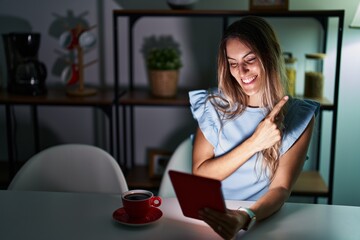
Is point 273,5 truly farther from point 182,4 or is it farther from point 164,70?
point 164,70

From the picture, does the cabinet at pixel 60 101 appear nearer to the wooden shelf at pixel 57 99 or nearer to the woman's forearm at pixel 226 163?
the wooden shelf at pixel 57 99

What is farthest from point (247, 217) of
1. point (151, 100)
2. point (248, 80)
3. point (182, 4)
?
point (182, 4)

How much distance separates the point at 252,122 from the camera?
5.65 feet

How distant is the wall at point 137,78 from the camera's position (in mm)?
2671

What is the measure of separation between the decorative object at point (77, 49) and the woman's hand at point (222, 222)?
5.09 ft

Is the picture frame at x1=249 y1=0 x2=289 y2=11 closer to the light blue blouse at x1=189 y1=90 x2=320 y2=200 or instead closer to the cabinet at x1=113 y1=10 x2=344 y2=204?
the cabinet at x1=113 y1=10 x2=344 y2=204

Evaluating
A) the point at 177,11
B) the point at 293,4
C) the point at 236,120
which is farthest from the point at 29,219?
the point at 293,4

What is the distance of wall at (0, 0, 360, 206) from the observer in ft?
8.76

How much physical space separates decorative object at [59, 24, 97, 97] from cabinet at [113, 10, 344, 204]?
155 mm

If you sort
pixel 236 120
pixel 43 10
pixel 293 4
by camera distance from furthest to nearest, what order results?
pixel 43 10 → pixel 293 4 → pixel 236 120

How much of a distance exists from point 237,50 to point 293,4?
3.81ft

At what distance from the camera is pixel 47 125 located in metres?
2.93

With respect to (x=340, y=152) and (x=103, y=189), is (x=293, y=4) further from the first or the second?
(x=103, y=189)

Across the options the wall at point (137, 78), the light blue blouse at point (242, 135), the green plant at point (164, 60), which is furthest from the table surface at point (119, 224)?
the wall at point (137, 78)
